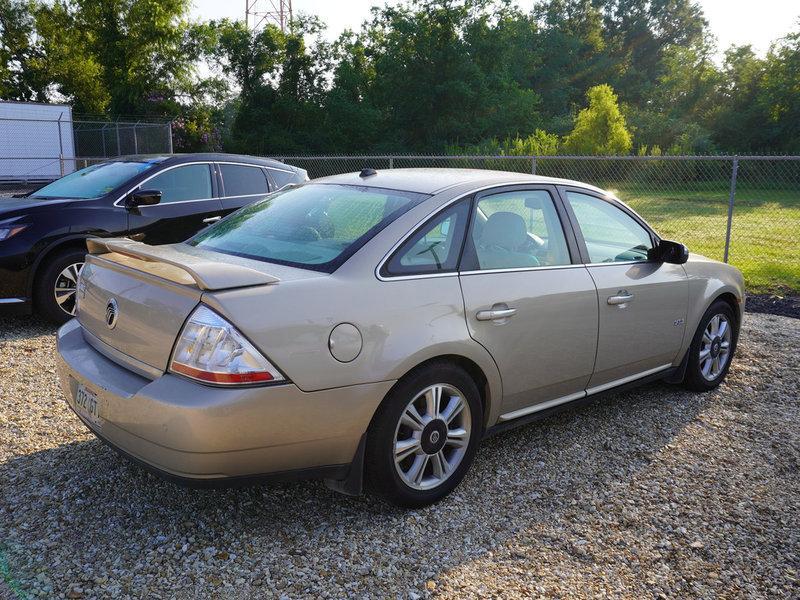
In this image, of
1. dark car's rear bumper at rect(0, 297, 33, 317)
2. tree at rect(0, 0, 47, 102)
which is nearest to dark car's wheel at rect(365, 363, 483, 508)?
dark car's rear bumper at rect(0, 297, 33, 317)

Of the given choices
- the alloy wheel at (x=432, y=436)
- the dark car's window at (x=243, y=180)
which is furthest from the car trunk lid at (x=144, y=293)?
the dark car's window at (x=243, y=180)

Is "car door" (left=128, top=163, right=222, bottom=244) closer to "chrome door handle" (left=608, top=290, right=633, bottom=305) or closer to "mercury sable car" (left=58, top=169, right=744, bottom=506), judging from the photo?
"mercury sable car" (left=58, top=169, right=744, bottom=506)

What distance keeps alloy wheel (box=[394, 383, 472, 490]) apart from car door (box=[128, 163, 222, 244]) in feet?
15.3

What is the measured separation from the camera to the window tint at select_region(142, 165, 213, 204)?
286 inches

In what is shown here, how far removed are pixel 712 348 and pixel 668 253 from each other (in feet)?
3.55

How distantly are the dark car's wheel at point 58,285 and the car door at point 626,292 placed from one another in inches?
185

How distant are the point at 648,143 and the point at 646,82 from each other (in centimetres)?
1934

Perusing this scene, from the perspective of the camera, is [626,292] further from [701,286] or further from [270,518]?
[270,518]

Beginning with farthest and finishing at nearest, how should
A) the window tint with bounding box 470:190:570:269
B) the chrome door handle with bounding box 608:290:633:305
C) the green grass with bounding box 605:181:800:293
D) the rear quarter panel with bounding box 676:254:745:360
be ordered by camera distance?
the green grass with bounding box 605:181:800:293
the rear quarter panel with bounding box 676:254:745:360
the chrome door handle with bounding box 608:290:633:305
the window tint with bounding box 470:190:570:269

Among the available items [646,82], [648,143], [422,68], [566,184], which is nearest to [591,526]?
[566,184]

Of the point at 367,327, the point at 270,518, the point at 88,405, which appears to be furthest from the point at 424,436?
the point at 88,405

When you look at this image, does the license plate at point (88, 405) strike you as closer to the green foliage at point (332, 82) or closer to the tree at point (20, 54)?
the green foliage at point (332, 82)

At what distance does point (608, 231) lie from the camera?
4504mm

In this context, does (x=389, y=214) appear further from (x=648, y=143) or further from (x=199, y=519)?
(x=648, y=143)
